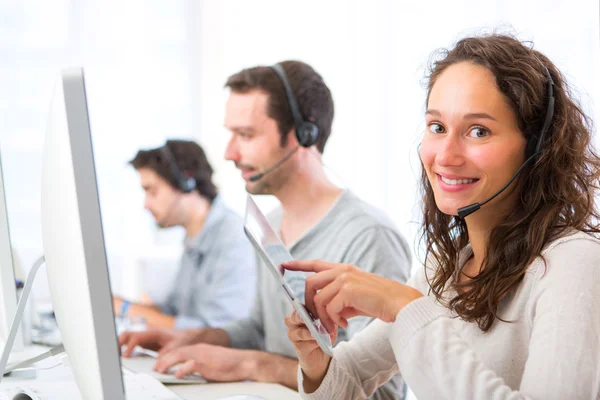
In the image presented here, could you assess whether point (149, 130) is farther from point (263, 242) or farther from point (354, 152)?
point (263, 242)

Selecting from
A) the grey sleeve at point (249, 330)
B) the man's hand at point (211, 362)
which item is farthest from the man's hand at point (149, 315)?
the man's hand at point (211, 362)

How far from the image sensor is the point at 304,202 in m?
1.81

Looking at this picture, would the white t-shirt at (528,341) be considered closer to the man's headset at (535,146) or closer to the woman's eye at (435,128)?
the man's headset at (535,146)

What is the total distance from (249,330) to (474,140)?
1.07m

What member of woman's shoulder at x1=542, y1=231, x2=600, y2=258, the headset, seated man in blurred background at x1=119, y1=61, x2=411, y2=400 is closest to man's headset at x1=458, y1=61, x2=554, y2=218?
woman's shoulder at x1=542, y1=231, x2=600, y2=258

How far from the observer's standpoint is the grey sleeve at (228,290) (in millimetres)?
2281

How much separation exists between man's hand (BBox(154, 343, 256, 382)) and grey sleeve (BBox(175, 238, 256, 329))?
29.4 inches

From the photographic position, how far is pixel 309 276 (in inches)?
39.6

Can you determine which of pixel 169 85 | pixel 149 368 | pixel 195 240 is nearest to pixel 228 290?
pixel 195 240

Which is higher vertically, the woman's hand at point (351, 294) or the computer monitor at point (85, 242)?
the computer monitor at point (85, 242)

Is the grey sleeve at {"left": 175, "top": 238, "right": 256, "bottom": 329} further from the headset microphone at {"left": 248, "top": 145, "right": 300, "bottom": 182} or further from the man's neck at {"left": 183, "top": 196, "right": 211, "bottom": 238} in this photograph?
the headset microphone at {"left": 248, "top": 145, "right": 300, "bottom": 182}

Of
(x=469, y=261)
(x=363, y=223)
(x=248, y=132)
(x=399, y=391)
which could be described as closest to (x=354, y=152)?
(x=248, y=132)

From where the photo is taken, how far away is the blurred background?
3.10m

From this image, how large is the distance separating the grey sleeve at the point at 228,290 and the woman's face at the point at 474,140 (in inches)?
50.2
